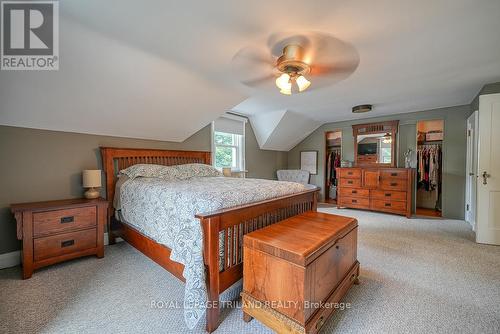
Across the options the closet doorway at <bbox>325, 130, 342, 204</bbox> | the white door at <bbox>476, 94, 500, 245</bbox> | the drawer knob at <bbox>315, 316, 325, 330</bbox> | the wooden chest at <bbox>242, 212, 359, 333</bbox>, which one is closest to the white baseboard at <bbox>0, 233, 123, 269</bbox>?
the wooden chest at <bbox>242, 212, 359, 333</bbox>

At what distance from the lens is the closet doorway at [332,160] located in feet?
19.4

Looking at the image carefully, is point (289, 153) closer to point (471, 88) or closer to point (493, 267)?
point (471, 88)

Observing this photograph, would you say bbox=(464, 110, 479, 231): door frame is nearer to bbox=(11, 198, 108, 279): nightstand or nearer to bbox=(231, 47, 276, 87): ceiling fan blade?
bbox=(231, 47, 276, 87): ceiling fan blade

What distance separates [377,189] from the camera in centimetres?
470

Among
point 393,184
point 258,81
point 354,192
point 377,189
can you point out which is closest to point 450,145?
point 393,184

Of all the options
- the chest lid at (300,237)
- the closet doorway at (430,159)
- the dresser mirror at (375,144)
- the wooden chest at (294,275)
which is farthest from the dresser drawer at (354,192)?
the wooden chest at (294,275)

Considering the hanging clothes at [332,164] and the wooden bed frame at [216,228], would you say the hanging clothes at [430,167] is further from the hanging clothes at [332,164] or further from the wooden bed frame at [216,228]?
the wooden bed frame at [216,228]

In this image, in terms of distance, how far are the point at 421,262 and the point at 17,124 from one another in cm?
475

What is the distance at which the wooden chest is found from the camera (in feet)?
4.26

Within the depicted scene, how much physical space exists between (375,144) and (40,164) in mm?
6071

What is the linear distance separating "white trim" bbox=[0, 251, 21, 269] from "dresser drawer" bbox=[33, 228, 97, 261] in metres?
0.49

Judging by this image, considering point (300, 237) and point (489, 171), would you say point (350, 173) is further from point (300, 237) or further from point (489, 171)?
point (300, 237)

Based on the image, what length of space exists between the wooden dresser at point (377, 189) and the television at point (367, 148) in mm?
600

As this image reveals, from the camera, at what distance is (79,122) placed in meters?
2.71
